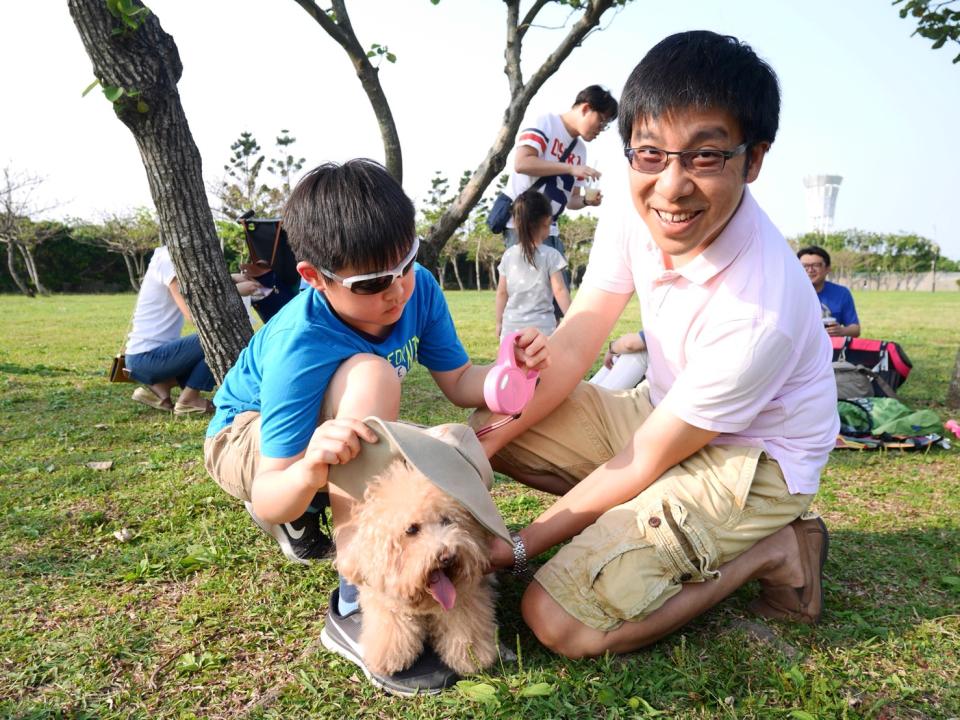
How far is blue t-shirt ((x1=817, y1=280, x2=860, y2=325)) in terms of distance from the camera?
6207 millimetres

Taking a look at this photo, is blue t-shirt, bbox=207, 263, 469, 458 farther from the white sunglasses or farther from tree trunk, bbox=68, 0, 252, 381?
tree trunk, bbox=68, 0, 252, 381

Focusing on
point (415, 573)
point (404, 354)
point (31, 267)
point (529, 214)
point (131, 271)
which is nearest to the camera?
point (415, 573)

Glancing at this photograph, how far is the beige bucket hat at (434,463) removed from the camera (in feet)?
5.69

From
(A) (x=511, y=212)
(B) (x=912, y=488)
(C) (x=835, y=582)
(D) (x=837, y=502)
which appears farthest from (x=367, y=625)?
(A) (x=511, y=212)

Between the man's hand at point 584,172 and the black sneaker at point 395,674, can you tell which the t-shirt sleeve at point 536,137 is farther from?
the black sneaker at point 395,674

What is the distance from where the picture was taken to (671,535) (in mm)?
2014

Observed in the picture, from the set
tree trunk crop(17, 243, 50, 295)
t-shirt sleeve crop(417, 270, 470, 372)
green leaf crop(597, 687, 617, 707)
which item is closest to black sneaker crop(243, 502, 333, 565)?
t-shirt sleeve crop(417, 270, 470, 372)

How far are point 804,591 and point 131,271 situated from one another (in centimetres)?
3889

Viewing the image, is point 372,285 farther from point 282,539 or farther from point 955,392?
point 955,392

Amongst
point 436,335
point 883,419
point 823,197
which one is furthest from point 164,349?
point 823,197

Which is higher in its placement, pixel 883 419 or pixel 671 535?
pixel 671 535

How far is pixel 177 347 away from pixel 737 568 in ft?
14.6

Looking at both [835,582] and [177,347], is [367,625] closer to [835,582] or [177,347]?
[835,582]

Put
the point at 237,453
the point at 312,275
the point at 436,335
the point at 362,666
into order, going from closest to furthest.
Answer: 1. the point at 362,666
2. the point at 312,275
3. the point at 237,453
4. the point at 436,335
